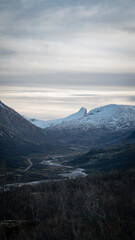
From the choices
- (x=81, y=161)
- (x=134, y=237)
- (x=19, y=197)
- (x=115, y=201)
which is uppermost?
(x=134, y=237)

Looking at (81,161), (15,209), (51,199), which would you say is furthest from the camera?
(81,161)

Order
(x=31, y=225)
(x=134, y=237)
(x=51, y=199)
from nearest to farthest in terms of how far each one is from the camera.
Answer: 1. (x=134, y=237)
2. (x=31, y=225)
3. (x=51, y=199)

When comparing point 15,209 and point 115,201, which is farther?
point 15,209

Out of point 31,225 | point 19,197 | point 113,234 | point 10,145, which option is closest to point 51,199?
point 19,197

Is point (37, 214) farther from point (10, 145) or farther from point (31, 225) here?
point (10, 145)

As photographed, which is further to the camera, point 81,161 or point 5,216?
point 81,161

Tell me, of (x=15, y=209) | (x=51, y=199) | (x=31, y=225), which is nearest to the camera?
(x=31, y=225)

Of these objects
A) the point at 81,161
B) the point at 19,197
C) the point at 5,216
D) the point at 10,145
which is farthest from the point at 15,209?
the point at 10,145

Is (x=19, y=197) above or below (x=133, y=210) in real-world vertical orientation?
below

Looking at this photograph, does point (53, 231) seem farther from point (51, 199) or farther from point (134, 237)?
point (51, 199)
